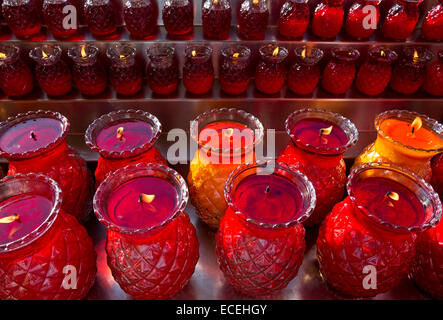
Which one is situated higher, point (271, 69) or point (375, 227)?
point (271, 69)

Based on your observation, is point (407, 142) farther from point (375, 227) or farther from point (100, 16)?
point (100, 16)

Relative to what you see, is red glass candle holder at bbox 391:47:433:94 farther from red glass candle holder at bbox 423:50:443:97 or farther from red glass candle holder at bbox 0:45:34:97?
red glass candle holder at bbox 0:45:34:97

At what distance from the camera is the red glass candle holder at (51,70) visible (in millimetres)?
1066

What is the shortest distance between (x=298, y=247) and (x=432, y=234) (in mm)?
291

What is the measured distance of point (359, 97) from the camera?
1.22 metres

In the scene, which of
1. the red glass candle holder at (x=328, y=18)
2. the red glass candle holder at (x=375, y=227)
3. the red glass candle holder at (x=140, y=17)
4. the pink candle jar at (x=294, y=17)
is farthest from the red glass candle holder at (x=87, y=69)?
the red glass candle holder at (x=375, y=227)

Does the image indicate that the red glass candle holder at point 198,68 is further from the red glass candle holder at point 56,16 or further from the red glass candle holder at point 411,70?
the red glass candle holder at point 411,70

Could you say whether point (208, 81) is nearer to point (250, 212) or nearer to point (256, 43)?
point (256, 43)

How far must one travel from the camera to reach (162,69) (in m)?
1.11

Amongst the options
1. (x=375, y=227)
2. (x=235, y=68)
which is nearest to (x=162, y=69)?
(x=235, y=68)

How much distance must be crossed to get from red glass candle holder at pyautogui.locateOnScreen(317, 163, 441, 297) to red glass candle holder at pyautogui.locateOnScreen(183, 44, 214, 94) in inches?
22.7

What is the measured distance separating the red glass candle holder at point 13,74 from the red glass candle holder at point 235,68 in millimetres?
587

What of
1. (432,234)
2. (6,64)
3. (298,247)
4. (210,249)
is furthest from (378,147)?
(6,64)

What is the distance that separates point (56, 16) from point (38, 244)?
763mm
